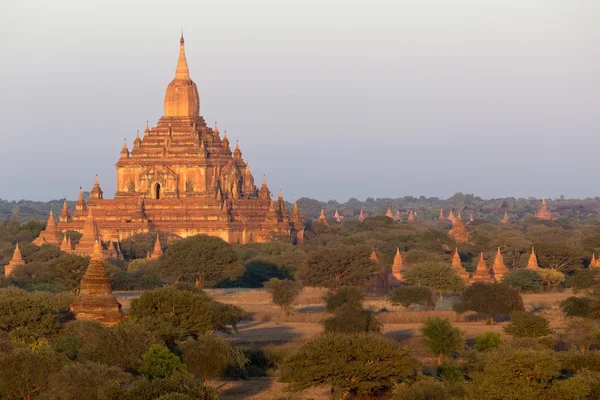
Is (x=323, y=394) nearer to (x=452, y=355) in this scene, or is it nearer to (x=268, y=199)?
(x=452, y=355)

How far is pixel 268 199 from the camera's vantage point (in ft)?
314

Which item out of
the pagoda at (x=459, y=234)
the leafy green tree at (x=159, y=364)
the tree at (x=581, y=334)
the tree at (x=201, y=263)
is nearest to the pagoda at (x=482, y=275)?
the tree at (x=201, y=263)

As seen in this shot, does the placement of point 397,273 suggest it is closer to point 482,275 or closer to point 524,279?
point 482,275

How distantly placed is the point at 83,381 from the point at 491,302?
989 inches

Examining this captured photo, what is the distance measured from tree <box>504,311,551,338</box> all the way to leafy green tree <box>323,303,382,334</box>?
3711 millimetres

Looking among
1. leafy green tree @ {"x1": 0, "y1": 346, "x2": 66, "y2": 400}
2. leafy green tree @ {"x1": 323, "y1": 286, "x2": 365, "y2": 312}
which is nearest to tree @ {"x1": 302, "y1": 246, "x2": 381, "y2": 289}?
leafy green tree @ {"x1": 323, "y1": 286, "x2": 365, "y2": 312}

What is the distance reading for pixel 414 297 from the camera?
6569 cm

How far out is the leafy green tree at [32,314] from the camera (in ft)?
160

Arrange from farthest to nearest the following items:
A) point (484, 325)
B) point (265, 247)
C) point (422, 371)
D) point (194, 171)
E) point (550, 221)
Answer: point (550, 221), point (194, 171), point (265, 247), point (484, 325), point (422, 371)

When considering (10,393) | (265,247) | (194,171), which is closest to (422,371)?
(10,393)

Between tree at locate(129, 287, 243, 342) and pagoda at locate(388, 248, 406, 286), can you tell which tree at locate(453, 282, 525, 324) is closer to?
tree at locate(129, 287, 243, 342)

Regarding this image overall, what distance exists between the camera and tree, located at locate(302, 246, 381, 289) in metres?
75.0

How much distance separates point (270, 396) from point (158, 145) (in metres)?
52.2

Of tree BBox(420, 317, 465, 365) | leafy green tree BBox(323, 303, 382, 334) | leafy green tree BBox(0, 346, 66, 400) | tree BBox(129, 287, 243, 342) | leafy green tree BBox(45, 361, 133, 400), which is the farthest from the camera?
leafy green tree BBox(323, 303, 382, 334)
